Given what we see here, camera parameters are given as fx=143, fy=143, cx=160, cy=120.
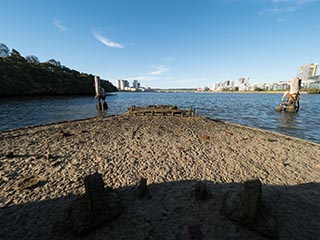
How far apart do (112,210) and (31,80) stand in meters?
67.6

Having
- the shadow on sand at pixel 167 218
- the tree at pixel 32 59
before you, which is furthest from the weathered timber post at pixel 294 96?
the tree at pixel 32 59

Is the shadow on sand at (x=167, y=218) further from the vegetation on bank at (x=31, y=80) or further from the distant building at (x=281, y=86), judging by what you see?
the distant building at (x=281, y=86)

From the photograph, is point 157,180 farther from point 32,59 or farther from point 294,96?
point 32,59

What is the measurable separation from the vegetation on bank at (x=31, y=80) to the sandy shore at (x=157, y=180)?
4961 centimetres

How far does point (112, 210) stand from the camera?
3.20 metres

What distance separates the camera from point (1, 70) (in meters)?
43.1

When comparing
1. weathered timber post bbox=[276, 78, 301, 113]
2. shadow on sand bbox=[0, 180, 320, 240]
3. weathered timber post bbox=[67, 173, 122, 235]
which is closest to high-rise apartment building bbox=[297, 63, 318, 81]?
weathered timber post bbox=[276, 78, 301, 113]

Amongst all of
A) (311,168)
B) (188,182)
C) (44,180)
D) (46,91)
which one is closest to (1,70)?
(46,91)

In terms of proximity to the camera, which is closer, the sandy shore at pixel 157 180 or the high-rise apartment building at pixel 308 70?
the sandy shore at pixel 157 180

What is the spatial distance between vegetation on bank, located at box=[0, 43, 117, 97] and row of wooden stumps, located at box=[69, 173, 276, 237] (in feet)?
186

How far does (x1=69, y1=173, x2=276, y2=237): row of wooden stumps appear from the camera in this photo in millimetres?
2818

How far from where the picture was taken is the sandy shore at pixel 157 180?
3.03m

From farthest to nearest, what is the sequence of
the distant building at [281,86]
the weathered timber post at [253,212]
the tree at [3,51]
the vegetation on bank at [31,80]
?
the distant building at [281,86], the tree at [3,51], the vegetation on bank at [31,80], the weathered timber post at [253,212]

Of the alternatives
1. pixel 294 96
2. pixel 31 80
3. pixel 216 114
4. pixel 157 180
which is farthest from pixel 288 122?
pixel 31 80
